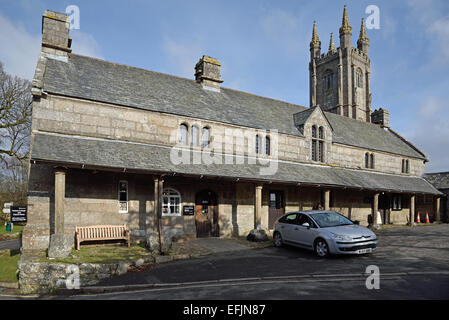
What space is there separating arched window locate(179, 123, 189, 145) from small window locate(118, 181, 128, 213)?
12.5ft

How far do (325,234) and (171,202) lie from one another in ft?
24.6

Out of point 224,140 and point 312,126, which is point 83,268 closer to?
point 224,140

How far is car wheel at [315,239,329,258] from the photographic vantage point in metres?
10.9

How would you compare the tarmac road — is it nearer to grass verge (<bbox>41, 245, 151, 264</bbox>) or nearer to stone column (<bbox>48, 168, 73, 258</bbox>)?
grass verge (<bbox>41, 245, 151, 264</bbox>)

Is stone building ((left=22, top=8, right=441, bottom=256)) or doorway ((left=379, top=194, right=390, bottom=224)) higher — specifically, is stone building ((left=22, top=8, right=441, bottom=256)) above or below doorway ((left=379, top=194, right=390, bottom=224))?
above

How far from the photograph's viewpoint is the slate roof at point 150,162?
12.1 m

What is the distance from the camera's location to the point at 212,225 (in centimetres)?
1642

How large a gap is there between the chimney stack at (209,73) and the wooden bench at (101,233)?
35.9ft

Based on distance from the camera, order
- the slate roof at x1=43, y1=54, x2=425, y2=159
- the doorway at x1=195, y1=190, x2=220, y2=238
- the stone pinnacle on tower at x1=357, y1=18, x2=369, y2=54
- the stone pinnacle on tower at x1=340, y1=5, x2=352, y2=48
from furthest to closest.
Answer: the stone pinnacle on tower at x1=357, y1=18, x2=369, y2=54 → the stone pinnacle on tower at x1=340, y1=5, x2=352, y2=48 → the doorway at x1=195, y1=190, x2=220, y2=238 → the slate roof at x1=43, y1=54, x2=425, y2=159

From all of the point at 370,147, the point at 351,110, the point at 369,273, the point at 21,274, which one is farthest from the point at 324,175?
the point at 351,110

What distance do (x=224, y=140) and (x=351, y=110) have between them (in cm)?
3491

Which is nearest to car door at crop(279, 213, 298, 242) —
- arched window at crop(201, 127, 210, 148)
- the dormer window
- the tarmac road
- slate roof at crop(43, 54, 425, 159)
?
the tarmac road

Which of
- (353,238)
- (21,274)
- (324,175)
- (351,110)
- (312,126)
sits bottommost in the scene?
(21,274)

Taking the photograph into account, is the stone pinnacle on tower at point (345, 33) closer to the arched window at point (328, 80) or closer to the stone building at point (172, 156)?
the arched window at point (328, 80)
